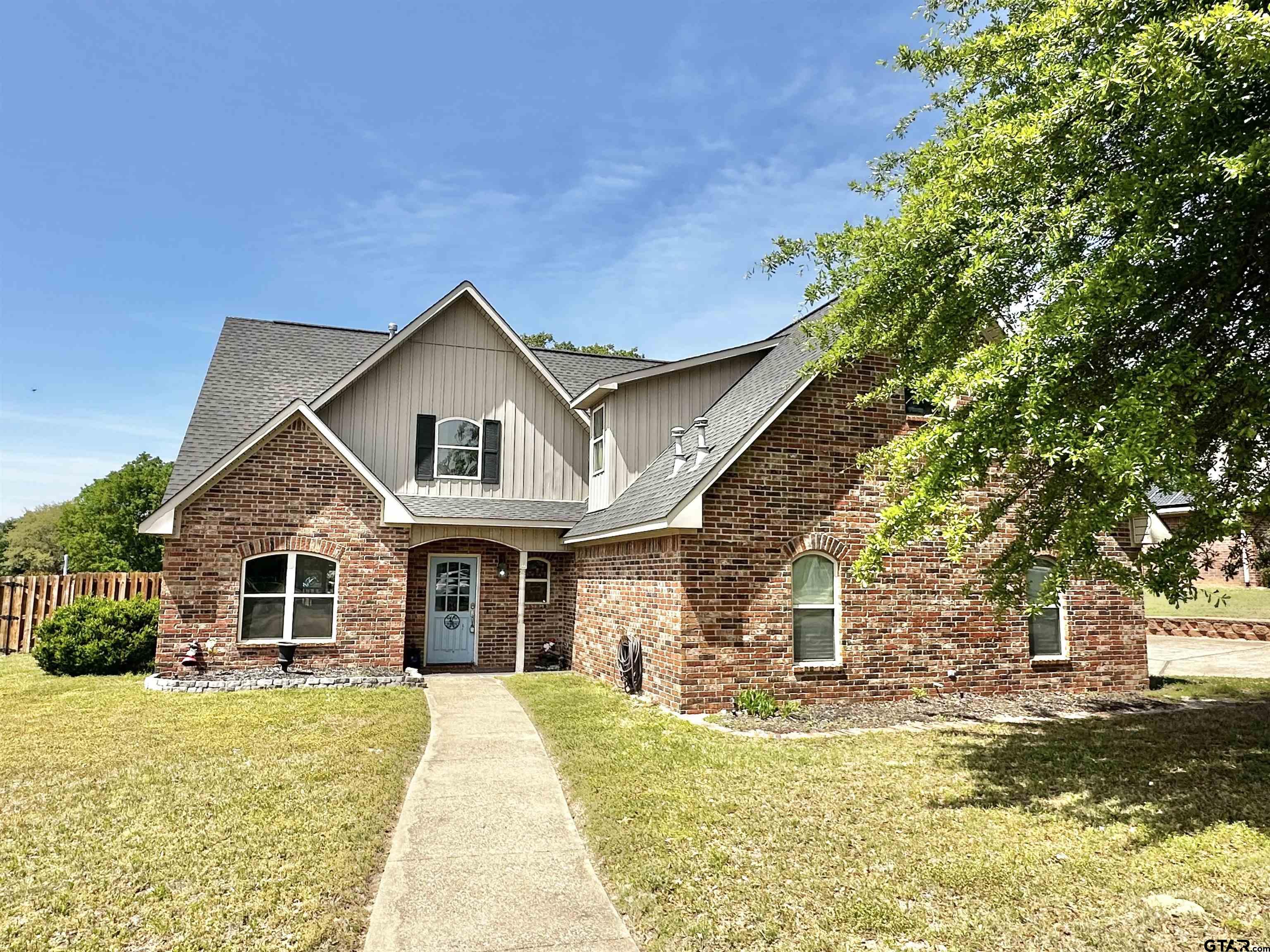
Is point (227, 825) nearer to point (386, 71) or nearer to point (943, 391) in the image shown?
point (943, 391)

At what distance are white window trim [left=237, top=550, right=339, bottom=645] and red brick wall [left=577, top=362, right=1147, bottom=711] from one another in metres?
5.36

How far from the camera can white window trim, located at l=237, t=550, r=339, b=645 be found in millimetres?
14102

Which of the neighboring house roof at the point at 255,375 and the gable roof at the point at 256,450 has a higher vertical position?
the neighboring house roof at the point at 255,375

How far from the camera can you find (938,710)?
11.4m

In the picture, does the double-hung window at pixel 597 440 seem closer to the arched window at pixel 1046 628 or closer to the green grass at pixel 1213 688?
the arched window at pixel 1046 628

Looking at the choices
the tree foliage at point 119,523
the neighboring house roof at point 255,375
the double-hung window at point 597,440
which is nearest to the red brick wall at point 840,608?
the double-hung window at point 597,440

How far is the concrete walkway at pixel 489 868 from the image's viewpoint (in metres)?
4.57

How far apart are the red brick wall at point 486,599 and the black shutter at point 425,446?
1.38 meters

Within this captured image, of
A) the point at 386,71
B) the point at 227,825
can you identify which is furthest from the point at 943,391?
the point at 386,71

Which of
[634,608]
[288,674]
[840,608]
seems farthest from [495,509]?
[840,608]

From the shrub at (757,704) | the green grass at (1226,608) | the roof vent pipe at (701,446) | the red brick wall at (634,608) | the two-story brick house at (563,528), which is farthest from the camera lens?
the green grass at (1226,608)

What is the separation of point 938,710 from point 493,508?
29.2 ft

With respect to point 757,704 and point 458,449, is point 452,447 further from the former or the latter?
point 757,704

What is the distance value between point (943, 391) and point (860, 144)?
671cm
